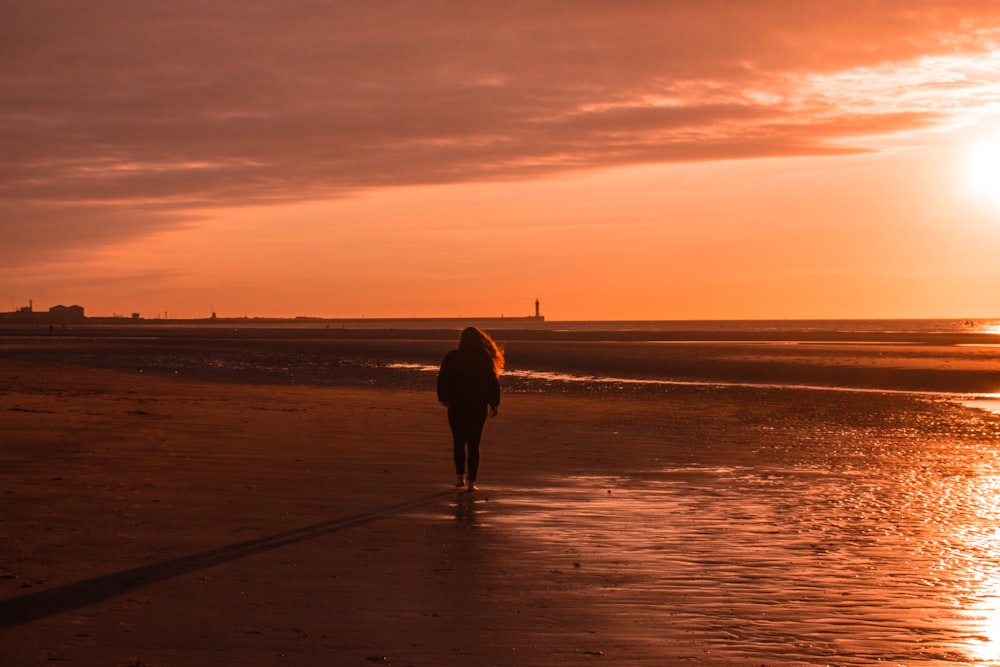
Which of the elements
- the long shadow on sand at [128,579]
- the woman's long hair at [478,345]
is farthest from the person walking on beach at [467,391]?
the long shadow on sand at [128,579]

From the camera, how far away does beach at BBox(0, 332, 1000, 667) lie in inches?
256

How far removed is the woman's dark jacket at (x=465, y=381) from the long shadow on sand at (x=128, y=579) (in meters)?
3.10

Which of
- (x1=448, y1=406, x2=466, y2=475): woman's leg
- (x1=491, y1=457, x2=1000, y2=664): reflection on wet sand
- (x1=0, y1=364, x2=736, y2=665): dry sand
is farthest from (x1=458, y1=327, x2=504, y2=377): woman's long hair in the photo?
(x1=491, y1=457, x2=1000, y2=664): reflection on wet sand

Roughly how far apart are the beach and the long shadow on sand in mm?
32

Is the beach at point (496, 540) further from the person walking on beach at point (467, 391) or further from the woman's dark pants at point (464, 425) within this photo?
the person walking on beach at point (467, 391)

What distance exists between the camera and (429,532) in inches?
397

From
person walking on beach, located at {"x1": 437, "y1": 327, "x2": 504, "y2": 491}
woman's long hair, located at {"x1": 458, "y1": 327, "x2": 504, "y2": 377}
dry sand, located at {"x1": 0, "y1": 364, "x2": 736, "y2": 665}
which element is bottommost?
dry sand, located at {"x1": 0, "y1": 364, "x2": 736, "y2": 665}

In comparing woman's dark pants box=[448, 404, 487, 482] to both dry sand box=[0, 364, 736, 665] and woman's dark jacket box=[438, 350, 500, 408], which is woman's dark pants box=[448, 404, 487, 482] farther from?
dry sand box=[0, 364, 736, 665]

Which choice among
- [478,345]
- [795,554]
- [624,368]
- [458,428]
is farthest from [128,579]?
[624,368]

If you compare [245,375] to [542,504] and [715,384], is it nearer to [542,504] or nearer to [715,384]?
[715,384]

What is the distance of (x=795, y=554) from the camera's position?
29.9 feet

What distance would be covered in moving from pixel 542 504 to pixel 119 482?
5020 millimetres

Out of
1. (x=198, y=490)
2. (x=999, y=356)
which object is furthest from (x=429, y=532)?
(x=999, y=356)

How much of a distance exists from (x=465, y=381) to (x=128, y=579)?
20.0 ft
